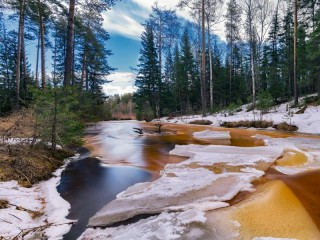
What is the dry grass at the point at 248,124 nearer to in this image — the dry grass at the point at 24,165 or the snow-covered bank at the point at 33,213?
the dry grass at the point at 24,165

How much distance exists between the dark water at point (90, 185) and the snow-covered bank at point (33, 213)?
121mm

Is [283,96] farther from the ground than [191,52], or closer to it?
closer to it

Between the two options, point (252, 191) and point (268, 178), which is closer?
point (252, 191)

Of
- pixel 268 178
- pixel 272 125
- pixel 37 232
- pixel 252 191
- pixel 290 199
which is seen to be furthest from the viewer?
pixel 272 125

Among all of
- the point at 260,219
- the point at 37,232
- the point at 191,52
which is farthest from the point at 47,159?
the point at 191,52

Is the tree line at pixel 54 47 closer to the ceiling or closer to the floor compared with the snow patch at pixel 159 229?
closer to the ceiling

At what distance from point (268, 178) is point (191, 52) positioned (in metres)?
30.1

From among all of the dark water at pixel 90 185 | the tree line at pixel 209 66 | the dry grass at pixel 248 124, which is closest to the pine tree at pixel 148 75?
the tree line at pixel 209 66

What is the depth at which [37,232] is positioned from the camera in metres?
2.42

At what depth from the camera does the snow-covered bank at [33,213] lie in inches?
94.7

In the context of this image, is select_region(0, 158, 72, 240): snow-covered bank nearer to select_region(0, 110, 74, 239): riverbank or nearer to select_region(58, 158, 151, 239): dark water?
select_region(0, 110, 74, 239): riverbank

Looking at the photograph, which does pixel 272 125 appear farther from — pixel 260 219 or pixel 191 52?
pixel 191 52

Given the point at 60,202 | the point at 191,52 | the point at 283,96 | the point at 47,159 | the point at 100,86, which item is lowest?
the point at 60,202

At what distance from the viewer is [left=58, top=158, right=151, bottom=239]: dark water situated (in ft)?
9.83
